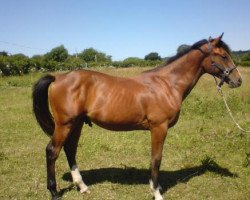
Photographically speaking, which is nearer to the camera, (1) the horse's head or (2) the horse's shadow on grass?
(1) the horse's head

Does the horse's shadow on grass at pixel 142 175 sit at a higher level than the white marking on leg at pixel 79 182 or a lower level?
lower

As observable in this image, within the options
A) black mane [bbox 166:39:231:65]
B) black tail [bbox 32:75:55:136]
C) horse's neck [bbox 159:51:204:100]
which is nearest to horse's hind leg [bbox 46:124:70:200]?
black tail [bbox 32:75:55:136]

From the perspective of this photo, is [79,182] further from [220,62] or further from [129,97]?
[220,62]

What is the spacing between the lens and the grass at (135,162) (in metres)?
6.11

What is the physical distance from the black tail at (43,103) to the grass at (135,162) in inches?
45.9

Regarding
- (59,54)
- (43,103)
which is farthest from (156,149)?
(59,54)

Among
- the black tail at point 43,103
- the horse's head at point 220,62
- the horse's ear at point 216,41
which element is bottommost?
the black tail at point 43,103

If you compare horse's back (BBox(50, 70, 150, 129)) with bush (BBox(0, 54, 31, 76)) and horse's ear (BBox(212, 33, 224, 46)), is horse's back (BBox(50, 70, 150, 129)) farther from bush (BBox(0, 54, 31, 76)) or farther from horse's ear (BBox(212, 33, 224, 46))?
bush (BBox(0, 54, 31, 76))

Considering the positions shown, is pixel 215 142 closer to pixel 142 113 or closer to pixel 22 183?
pixel 142 113

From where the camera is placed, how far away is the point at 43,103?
5824 millimetres

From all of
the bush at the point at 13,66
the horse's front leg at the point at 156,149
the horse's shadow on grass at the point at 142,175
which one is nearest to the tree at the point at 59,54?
the bush at the point at 13,66

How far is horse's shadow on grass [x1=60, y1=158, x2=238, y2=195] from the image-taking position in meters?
6.57

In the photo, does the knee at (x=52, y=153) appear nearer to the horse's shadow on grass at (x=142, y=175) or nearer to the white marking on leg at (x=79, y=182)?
the white marking on leg at (x=79, y=182)

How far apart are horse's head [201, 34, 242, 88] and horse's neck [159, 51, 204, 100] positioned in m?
0.14
